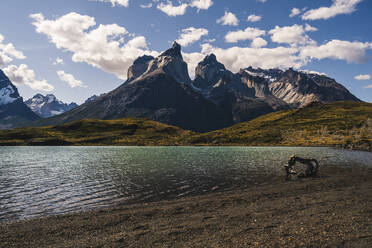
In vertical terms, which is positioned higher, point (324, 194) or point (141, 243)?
point (141, 243)

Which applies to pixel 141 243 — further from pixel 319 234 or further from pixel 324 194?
pixel 324 194

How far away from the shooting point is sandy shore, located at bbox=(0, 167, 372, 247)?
16031 millimetres

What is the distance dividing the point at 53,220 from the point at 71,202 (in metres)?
6.88

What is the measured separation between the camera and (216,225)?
63.6ft

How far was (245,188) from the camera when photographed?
3697 centimetres

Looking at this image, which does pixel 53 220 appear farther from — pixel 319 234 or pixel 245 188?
pixel 245 188

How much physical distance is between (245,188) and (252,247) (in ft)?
75.2

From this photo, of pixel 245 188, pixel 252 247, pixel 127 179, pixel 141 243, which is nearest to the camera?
pixel 252 247

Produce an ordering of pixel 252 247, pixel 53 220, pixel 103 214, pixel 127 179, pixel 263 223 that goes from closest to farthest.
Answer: pixel 252 247 < pixel 263 223 < pixel 53 220 < pixel 103 214 < pixel 127 179

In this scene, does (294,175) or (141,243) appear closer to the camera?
(141,243)

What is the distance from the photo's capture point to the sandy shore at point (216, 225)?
52.6ft

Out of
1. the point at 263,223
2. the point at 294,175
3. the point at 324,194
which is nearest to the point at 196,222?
the point at 263,223

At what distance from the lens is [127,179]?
4391cm

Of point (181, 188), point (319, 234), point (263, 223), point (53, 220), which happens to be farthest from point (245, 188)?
point (53, 220)
